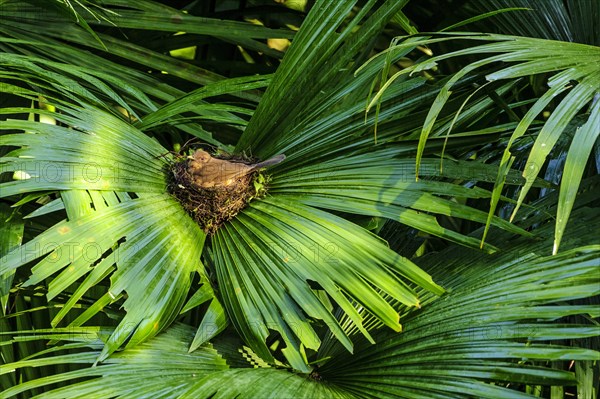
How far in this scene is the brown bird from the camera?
3.62ft

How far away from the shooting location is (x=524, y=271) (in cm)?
94

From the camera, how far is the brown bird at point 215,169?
1103mm

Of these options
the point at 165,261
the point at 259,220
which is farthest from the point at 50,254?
the point at 259,220

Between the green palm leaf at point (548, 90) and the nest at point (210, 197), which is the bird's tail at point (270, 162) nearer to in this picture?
the nest at point (210, 197)

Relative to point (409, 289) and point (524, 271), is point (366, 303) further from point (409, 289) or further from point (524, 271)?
point (524, 271)

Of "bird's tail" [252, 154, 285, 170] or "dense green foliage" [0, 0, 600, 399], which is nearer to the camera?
"dense green foliage" [0, 0, 600, 399]

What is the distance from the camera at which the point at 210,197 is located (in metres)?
1.11

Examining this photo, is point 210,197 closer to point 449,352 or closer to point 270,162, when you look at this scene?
point 270,162

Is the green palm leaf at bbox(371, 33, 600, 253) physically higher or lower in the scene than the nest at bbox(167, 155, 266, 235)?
higher

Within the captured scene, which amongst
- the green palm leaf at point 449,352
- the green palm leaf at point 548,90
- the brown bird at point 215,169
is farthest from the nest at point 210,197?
the green palm leaf at point 548,90

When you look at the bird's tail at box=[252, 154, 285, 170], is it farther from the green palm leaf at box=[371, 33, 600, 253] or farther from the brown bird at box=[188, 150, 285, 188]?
the green palm leaf at box=[371, 33, 600, 253]

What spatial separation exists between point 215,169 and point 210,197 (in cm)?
4

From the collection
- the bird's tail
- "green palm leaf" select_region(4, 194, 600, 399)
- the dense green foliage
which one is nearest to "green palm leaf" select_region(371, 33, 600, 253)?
the dense green foliage

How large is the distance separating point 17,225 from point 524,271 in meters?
0.75
